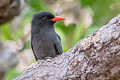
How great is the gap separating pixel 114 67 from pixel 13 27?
20.8ft

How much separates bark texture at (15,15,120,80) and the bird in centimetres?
130

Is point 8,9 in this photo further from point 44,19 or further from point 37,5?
point 44,19

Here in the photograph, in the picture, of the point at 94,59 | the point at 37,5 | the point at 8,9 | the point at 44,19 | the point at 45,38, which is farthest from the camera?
the point at 37,5

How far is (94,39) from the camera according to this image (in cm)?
318

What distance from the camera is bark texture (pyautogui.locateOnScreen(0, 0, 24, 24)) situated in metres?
6.53

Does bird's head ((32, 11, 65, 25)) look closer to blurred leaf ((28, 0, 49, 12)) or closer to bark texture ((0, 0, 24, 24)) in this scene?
bark texture ((0, 0, 24, 24))

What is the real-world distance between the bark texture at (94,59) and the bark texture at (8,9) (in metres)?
3.10

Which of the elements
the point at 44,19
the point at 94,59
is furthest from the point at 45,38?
the point at 94,59

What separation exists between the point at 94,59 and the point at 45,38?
Result: 1.92m

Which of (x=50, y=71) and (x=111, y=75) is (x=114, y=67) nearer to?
(x=111, y=75)

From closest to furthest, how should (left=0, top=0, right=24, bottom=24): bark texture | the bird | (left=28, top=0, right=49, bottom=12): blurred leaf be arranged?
the bird → (left=0, top=0, right=24, bottom=24): bark texture → (left=28, top=0, right=49, bottom=12): blurred leaf

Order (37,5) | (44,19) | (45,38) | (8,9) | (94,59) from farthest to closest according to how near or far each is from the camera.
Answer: (37,5) → (8,9) → (44,19) → (45,38) → (94,59)

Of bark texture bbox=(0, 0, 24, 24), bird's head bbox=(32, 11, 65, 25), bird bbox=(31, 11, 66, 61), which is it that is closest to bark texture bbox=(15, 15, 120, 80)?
bird bbox=(31, 11, 66, 61)

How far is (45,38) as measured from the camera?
5023 millimetres
